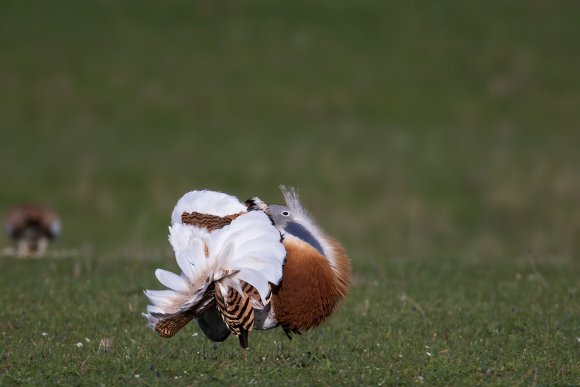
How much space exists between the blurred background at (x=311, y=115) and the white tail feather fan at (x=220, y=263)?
→ 16.9 metres

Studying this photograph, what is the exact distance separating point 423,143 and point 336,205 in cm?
474

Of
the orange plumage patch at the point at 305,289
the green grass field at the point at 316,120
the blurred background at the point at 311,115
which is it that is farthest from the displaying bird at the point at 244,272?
the blurred background at the point at 311,115

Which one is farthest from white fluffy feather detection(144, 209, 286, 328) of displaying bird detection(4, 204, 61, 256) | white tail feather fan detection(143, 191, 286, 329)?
displaying bird detection(4, 204, 61, 256)

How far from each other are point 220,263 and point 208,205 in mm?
545

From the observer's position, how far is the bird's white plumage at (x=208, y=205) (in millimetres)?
7082

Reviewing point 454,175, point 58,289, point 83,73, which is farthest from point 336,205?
point 58,289

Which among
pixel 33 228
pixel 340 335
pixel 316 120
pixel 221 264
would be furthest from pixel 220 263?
pixel 316 120

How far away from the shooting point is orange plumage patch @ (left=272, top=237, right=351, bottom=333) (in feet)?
23.2

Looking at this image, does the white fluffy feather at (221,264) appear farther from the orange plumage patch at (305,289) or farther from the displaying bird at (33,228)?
the displaying bird at (33,228)

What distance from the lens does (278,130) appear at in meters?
31.1

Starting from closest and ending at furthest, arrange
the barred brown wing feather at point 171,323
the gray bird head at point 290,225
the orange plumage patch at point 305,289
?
the barred brown wing feather at point 171,323 < the orange plumage patch at point 305,289 < the gray bird head at point 290,225

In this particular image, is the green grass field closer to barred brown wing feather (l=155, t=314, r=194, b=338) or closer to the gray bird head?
the gray bird head

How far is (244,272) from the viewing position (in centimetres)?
671

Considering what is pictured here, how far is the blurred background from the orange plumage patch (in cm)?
1657
